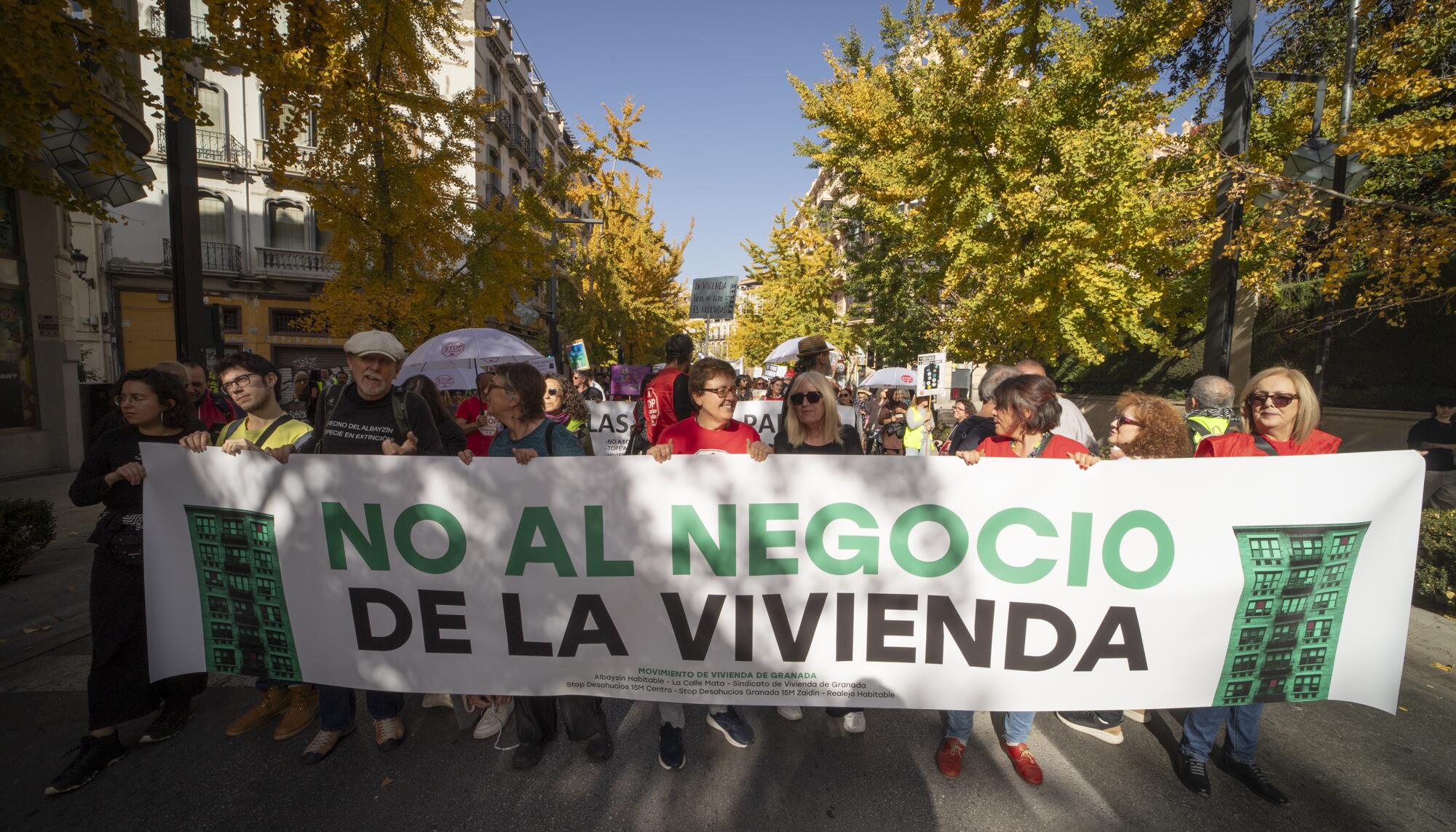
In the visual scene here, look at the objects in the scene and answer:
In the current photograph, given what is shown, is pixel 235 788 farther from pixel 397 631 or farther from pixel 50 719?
pixel 50 719

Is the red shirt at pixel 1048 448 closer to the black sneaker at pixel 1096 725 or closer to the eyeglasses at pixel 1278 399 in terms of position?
the eyeglasses at pixel 1278 399

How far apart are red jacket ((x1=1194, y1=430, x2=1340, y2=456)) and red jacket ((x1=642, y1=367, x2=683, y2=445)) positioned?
3448mm

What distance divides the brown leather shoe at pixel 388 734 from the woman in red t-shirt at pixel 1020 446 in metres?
2.63

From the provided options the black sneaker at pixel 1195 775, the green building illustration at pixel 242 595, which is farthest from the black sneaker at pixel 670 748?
the black sneaker at pixel 1195 775

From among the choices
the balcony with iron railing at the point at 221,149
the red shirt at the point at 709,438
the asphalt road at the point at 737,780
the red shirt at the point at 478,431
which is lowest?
the asphalt road at the point at 737,780

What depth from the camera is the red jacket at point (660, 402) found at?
17.2 ft

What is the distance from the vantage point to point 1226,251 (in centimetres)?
614

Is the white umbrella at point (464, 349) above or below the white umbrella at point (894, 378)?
above

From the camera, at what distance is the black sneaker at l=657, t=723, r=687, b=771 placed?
2996 mm

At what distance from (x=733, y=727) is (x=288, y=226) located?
2638cm

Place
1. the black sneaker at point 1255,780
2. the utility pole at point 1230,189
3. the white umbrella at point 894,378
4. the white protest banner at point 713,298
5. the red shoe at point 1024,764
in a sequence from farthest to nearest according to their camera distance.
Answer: the white protest banner at point 713,298
the white umbrella at point 894,378
the utility pole at point 1230,189
the red shoe at point 1024,764
the black sneaker at point 1255,780

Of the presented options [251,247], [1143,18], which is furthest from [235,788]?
[251,247]

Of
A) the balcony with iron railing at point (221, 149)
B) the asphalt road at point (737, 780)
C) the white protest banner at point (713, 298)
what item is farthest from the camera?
the white protest banner at point (713, 298)

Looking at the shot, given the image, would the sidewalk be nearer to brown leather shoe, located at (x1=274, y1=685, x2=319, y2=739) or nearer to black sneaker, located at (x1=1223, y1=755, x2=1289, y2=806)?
brown leather shoe, located at (x1=274, y1=685, x2=319, y2=739)
